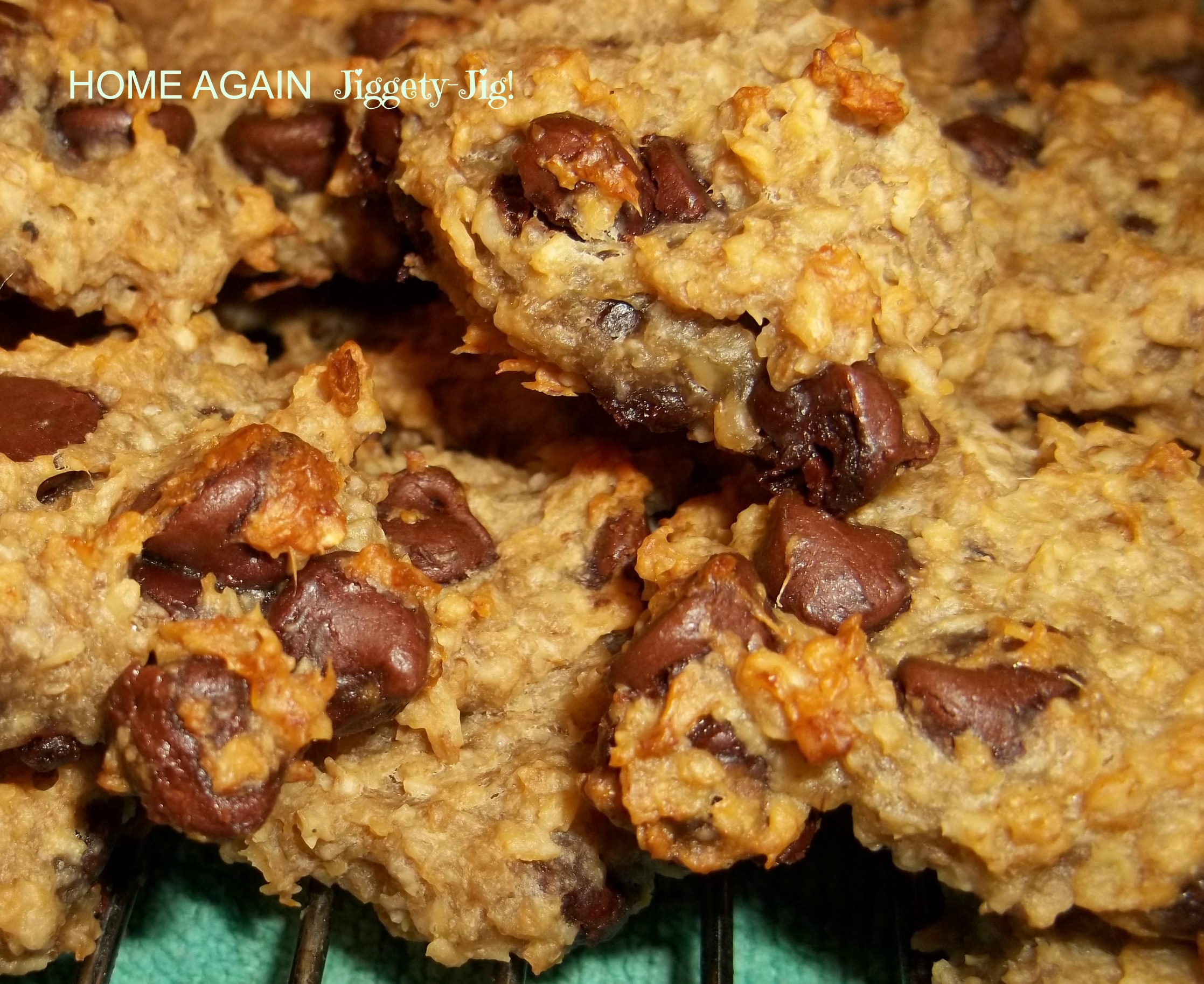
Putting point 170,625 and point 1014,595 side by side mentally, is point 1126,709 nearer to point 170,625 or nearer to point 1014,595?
point 1014,595

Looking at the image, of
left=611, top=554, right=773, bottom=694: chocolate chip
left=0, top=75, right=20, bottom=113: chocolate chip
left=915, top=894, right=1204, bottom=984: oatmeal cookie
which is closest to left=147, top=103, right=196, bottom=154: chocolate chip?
left=0, top=75, right=20, bottom=113: chocolate chip

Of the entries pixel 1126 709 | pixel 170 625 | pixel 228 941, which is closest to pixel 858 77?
pixel 1126 709

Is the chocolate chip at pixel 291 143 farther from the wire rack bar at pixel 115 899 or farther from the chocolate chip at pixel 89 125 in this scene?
the wire rack bar at pixel 115 899

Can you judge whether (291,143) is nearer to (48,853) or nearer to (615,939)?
(48,853)

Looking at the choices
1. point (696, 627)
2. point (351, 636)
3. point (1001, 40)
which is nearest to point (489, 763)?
point (351, 636)

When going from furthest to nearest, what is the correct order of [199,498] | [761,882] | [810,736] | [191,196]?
[761,882] < [191,196] < [199,498] < [810,736]
